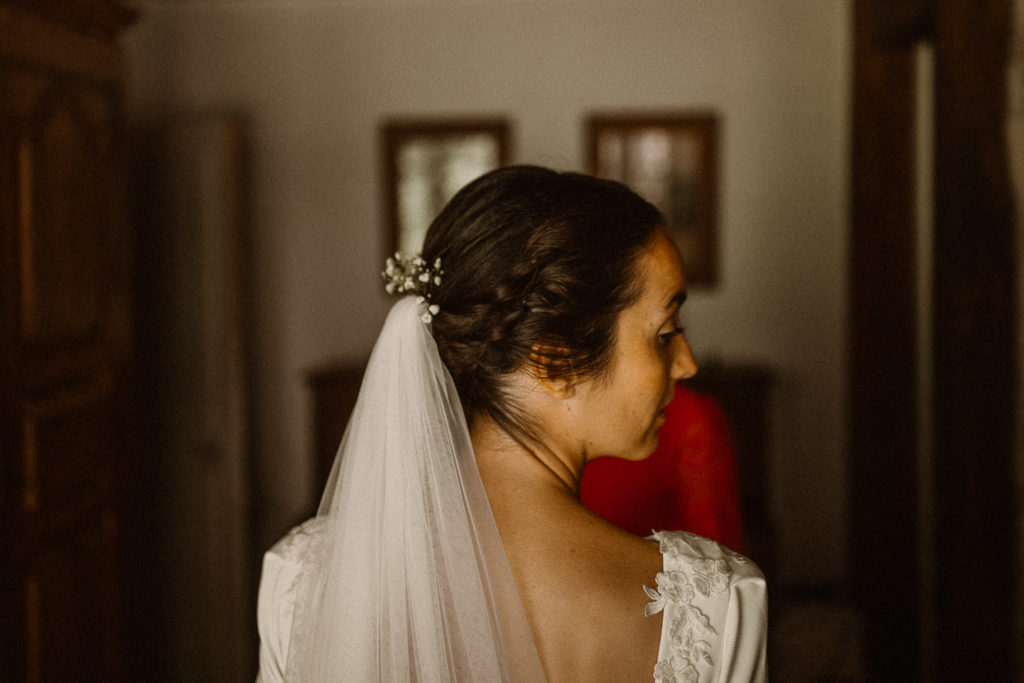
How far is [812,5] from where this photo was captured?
146 inches

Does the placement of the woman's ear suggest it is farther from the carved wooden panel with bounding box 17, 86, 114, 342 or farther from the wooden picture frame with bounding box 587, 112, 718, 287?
the wooden picture frame with bounding box 587, 112, 718, 287

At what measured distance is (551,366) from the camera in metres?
1.03

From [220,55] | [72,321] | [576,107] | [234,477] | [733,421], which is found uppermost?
[220,55]

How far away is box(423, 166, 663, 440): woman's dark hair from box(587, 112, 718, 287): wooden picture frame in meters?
2.78

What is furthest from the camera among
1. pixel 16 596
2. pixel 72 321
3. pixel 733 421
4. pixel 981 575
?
pixel 733 421

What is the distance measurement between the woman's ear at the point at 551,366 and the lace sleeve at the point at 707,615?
24cm

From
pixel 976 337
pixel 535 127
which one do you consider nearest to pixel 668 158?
pixel 535 127

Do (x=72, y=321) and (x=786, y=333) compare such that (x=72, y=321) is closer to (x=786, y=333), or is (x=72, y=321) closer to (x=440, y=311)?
(x=440, y=311)

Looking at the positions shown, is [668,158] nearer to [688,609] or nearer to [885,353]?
[885,353]

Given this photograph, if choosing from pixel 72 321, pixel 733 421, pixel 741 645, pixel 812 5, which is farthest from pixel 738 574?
pixel 812 5

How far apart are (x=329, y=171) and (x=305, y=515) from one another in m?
1.64

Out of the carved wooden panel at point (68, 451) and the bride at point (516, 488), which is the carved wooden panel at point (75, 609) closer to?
the carved wooden panel at point (68, 451)

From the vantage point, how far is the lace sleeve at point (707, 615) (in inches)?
38.8

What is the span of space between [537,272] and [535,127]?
293cm
